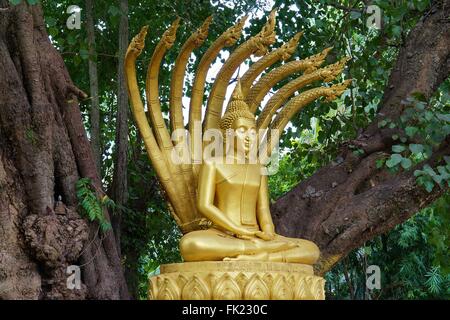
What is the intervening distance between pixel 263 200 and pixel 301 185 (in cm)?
84

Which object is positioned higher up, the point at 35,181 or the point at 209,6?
the point at 209,6

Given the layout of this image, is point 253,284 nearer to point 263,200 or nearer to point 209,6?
point 263,200

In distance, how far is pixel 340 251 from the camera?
17.9 feet

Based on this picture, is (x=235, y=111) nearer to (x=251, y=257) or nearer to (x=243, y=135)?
(x=243, y=135)

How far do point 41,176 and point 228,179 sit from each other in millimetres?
1158

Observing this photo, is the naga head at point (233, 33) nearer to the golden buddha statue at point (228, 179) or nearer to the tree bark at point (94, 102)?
the golden buddha statue at point (228, 179)

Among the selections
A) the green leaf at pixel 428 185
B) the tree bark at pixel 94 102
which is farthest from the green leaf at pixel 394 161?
the tree bark at pixel 94 102

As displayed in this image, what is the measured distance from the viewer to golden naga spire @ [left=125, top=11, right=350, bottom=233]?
4.89m

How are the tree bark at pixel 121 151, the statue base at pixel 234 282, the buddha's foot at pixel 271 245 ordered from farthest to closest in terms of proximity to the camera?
the tree bark at pixel 121 151 → the buddha's foot at pixel 271 245 → the statue base at pixel 234 282

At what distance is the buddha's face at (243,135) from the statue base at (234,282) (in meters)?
0.79

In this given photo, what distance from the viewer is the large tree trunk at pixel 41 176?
4.74 meters

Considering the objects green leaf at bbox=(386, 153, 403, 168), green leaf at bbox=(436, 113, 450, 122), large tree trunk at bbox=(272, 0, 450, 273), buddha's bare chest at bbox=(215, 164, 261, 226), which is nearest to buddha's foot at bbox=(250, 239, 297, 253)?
buddha's bare chest at bbox=(215, 164, 261, 226)
